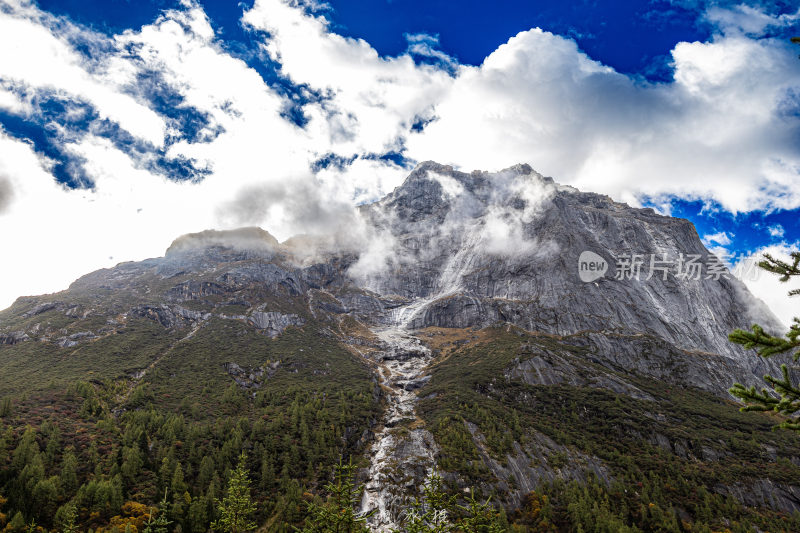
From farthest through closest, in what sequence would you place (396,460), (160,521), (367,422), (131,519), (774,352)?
1. (367,422)
2. (396,460)
3. (131,519)
4. (160,521)
5. (774,352)

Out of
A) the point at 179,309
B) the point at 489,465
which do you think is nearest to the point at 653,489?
the point at 489,465

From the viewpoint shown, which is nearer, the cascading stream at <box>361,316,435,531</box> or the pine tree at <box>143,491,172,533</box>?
the pine tree at <box>143,491,172,533</box>

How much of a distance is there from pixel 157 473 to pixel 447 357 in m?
132

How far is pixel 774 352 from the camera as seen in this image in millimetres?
9914

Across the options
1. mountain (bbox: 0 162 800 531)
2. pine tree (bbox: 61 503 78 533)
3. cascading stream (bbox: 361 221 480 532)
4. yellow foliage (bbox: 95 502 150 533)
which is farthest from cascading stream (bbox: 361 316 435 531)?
pine tree (bbox: 61 503 78 533)

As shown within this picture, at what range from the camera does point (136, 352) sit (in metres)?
135

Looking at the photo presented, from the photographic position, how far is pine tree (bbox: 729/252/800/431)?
402 inches

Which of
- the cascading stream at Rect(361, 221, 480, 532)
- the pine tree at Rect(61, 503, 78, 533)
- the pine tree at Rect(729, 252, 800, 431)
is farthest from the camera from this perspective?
the cascading stream at Rect(361, 221, 480, 532)

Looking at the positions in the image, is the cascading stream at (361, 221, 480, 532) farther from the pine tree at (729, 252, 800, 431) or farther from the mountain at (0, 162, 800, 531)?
the pine tree at (729, 252, 800, 431)

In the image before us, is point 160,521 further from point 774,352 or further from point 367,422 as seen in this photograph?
point 367,422

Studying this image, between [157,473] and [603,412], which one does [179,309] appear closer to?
[157,473]

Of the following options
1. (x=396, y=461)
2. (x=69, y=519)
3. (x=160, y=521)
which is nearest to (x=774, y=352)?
(x=160, y=521)

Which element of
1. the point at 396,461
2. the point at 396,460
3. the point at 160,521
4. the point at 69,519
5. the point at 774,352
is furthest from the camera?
the point at 396,460

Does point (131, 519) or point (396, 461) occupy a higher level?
point (396, 461)
